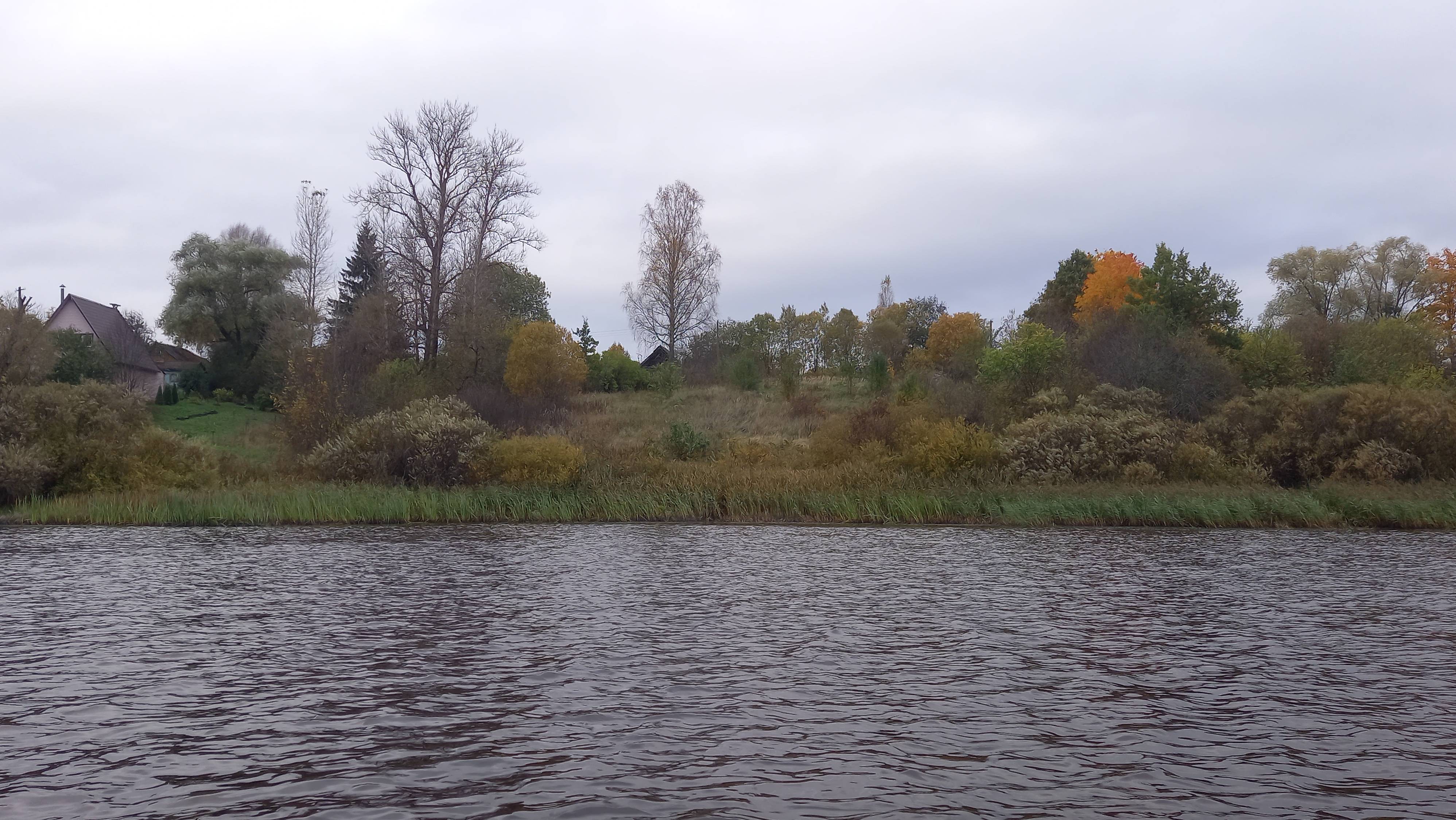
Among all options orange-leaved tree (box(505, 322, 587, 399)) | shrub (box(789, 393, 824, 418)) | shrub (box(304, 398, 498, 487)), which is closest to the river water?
shrub (box(304, 398, 498, 487))

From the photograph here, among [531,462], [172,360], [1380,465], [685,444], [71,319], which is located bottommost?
[1380,465]

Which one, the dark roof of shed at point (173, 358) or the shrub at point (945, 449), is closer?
the shrub at point (945, 449)

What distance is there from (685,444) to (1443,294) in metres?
51.0

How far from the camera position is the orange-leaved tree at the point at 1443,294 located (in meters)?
62.1

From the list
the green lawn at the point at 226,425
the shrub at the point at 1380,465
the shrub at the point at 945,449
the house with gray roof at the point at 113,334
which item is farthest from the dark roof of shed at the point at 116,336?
the shrub at the point at 1380,465

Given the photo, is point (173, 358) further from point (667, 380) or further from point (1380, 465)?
point (1380, 465)

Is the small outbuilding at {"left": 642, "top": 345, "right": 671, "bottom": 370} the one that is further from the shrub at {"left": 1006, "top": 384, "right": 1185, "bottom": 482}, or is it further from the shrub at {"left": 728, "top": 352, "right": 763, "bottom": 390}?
the shrub at {"left": 1006, "top": 384, "right": 1185, "bottom": 482}

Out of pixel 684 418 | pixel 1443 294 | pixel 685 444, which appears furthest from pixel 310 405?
pixel 1443 294

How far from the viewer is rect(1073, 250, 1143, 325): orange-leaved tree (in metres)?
64.4

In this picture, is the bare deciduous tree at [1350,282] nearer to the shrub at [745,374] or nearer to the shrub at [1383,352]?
the shrub at [1383,352]

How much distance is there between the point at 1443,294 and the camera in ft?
212

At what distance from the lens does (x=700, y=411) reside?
52438 millimetres

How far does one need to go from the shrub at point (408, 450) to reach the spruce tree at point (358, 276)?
25136 mm

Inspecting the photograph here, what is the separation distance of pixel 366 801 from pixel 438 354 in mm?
46049
